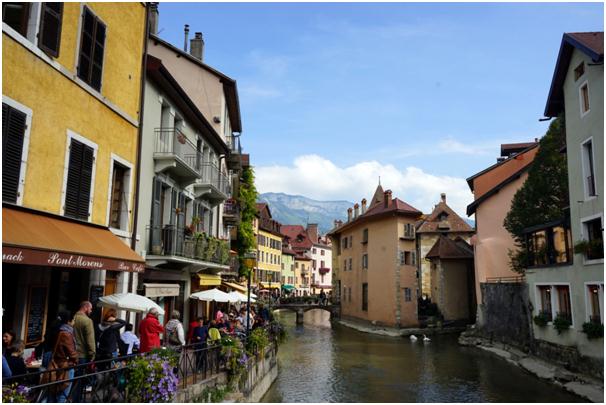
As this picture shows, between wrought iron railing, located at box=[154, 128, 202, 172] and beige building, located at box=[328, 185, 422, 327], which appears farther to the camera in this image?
beige building, located at box=[328, 185, 422, 327]

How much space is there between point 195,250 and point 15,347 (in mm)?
10894

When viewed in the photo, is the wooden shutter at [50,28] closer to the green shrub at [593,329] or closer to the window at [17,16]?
the window at [17,16]

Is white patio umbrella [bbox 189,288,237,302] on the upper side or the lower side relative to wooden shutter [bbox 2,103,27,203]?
lower

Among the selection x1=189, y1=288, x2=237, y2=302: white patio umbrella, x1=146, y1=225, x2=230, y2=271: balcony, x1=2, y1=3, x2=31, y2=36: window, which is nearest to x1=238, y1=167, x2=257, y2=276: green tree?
x1=146, y1=225, x2=230, y2=271: balcony

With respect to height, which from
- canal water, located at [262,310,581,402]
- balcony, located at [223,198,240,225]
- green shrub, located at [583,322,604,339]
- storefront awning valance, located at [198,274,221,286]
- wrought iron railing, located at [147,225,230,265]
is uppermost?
balcony, located at [223,198,240,225]

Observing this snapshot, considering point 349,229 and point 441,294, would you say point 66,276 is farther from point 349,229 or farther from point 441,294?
point 349,229

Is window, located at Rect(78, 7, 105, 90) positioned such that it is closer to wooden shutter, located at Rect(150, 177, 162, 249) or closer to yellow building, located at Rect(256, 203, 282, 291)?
wooden shutter, located at Rect(150, 177, 162, 249)

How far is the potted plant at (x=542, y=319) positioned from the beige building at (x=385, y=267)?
713 inches

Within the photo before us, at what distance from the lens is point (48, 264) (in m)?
9.17

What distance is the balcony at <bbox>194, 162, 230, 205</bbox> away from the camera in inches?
856

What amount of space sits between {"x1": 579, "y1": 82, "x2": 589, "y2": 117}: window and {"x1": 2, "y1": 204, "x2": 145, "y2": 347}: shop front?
18.1m

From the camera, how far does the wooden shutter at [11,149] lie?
31.5 ft

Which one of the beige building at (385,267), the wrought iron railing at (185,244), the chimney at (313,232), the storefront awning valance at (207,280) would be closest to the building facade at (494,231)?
the beige building at (385,267)

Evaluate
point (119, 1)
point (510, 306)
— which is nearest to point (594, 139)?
point (510, 306)
